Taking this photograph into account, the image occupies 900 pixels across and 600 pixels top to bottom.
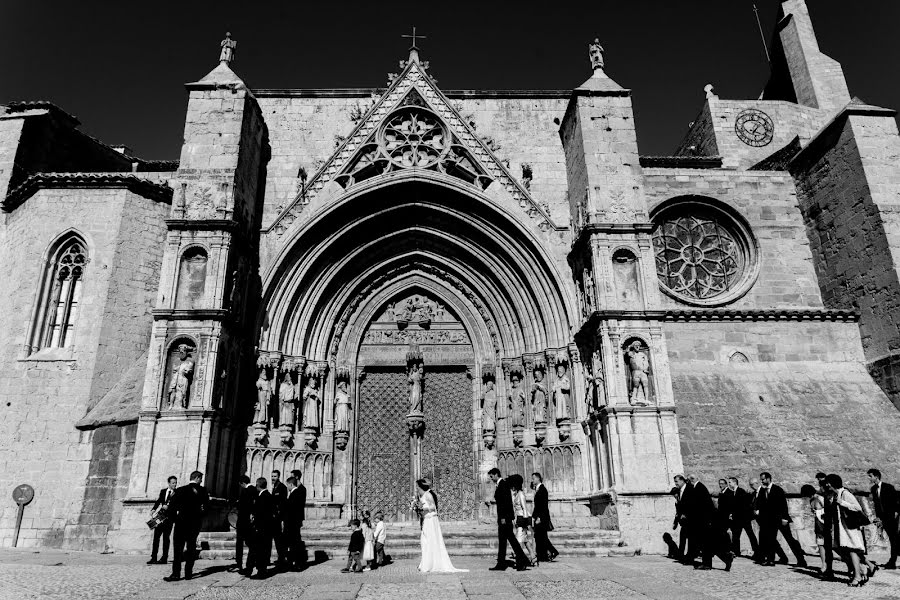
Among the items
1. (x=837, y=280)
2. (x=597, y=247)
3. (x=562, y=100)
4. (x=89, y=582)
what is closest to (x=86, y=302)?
(x=89, y=582)

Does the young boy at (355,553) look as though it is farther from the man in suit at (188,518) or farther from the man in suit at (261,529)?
the man in suit at (188,518)

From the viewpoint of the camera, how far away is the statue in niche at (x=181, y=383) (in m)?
11.7

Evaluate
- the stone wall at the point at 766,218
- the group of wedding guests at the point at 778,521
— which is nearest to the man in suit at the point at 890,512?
the group of wedding guests at the point at 778,521

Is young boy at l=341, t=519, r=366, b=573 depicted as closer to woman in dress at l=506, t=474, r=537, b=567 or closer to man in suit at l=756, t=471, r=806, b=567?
woman in dress at l=506, t=474, r=537, b=567

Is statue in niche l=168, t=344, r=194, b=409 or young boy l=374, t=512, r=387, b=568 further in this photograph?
statue in niche l=168, t=344, r=194, b=409

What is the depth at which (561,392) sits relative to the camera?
14016 mm

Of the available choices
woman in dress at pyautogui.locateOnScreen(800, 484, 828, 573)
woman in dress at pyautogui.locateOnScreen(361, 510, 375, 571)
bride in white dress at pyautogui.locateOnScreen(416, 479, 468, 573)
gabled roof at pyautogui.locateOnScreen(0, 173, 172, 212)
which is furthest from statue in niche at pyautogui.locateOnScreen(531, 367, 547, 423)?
gabled roof at pyautogui.locateOnScreen(0, 173, 172, 212)

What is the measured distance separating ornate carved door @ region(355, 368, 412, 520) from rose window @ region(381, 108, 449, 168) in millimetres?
5536

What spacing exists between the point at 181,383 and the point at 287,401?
2790 millimetres

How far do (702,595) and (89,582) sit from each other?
23.1 ft

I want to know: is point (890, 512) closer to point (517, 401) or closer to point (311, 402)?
point (517, 401)

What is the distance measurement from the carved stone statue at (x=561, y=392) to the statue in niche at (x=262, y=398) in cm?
660

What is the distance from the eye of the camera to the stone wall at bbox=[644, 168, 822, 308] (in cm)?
1605

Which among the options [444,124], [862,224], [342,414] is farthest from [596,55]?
[342,414]
